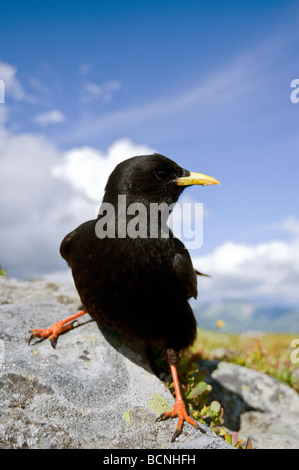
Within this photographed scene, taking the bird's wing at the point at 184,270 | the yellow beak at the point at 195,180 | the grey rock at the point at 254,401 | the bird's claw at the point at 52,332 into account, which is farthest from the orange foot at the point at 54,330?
the grey rock at the point at 254,401

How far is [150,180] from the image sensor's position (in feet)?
14.5

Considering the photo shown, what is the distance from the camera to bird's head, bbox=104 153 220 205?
14.4ft

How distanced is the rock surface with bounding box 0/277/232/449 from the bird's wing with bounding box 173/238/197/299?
1146 mm

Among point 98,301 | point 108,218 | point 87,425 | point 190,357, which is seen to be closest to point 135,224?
point 108,218

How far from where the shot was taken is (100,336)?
16.3 feet

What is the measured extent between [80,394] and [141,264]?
4.75ft

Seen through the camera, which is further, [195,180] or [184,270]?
[195,180]

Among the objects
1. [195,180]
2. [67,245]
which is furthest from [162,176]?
[67,245]

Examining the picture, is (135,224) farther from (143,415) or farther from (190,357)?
(190,357)

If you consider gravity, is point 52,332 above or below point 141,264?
below

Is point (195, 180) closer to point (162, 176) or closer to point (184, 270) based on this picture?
point (162, 176)
